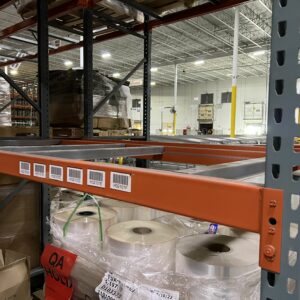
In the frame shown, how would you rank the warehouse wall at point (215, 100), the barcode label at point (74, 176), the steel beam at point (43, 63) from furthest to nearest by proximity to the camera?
the warehouse wall at point (215, 100)
the steel beam at point (43, 63)
the barcode label at point (74, 176)

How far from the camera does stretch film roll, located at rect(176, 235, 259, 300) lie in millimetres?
962

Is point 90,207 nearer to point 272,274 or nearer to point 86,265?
point 86,265

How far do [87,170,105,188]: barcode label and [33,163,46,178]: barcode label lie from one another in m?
0.24

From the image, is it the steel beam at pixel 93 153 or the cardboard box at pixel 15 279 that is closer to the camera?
the steel beam at pixel 93 153

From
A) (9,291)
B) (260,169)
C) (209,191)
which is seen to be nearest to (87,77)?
(9,291)

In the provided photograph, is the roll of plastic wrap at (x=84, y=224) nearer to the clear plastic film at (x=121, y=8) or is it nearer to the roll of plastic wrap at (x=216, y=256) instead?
the roll of plastic wrap at (x=216, y=256)

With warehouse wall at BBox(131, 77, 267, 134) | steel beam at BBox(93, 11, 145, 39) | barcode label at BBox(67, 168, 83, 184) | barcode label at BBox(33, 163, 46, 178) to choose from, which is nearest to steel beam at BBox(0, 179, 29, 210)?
barcode label at BBox(33, 163, 46, 178)

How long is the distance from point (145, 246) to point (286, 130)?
81cm

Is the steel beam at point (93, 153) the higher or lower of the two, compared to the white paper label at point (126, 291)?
higher

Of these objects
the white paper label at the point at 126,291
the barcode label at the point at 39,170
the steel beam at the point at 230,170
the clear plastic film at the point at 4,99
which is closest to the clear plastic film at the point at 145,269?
the white paper label at the point at 126,291

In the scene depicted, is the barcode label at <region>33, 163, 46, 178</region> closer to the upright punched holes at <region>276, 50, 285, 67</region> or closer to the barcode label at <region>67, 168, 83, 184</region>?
the barcode label at <region>67, 168, 83, 184</region>

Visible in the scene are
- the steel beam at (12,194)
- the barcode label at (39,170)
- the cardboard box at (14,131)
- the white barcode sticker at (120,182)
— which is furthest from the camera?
the cardboard box at (14,131)

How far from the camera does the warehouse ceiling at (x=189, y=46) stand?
390 inches

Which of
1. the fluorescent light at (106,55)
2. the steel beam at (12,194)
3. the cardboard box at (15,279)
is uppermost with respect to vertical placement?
the fluorescent light at (106,55)
